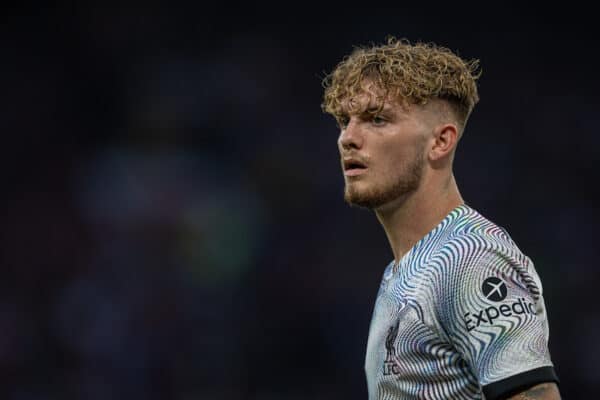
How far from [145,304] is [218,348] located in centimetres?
81

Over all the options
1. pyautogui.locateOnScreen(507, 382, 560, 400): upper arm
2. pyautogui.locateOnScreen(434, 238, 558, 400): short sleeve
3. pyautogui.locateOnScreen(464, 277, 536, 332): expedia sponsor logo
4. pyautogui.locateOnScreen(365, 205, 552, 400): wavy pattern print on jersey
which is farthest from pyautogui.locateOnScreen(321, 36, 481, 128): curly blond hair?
pyautogui.locateOnScreen(507, 382, 560, 400): upper arm

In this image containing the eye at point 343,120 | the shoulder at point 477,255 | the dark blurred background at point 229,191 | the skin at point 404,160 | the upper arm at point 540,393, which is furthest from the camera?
the dark blurred background at point 229,191

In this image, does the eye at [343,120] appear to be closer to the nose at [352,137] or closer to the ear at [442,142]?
the nose at [352,137]

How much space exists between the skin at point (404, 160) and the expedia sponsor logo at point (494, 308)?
0.46 metres

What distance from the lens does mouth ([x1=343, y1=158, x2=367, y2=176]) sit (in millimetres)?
2639

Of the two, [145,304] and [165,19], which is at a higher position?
[165,19]

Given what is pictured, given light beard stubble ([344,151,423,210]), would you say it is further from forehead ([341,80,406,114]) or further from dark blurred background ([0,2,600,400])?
dark blurred background ([0,2,600,400])

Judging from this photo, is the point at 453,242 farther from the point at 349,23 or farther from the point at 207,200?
the point at 349,23

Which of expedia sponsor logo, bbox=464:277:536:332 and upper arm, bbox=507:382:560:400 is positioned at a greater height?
expedia sponsor logo, bbox=464:277:536:332

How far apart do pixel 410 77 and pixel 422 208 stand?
38 cm

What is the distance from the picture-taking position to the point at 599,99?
9836 millimetres

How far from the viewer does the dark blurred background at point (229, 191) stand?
8328 millimetres

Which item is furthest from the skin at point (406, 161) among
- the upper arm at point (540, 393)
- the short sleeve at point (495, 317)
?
the upper arm at point (540, 393)

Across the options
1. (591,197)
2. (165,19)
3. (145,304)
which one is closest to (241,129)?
(165,19)
